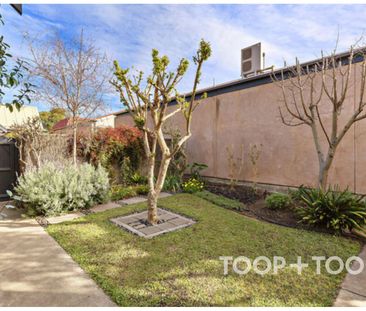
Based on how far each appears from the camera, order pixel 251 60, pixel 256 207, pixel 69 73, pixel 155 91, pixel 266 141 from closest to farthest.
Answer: pixel 155 91 → pixel 256 207 → pixel 69 73 → pixel 266 141 → pixel 251 60

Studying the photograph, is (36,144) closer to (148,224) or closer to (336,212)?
(148,224)

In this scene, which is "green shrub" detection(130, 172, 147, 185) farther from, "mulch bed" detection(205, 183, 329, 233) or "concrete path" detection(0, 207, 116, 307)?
"concrete path" detection(0, 207, 116, 307)

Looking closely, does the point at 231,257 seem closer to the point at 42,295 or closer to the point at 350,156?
the point at 42,295

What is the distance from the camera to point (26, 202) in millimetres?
5180

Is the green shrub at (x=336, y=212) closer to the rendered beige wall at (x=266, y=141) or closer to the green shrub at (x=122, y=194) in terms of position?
the rendered beige wall at (x=266, y=141)

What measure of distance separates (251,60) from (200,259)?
7515 mm

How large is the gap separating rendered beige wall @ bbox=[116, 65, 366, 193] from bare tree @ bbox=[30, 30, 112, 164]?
4389 millimetres

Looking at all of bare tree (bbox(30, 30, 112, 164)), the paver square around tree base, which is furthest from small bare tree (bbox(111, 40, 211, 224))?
bare tree (bbox(30, 30, 112, 164))

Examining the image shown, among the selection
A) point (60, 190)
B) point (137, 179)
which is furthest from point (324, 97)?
point (60, 190)

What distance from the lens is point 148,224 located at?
4.36 metres

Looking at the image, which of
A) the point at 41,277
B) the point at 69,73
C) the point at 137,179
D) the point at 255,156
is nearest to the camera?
the point at 41,277
